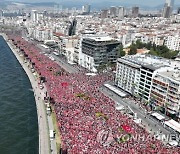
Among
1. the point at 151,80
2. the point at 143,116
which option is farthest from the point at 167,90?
the point at 143,116

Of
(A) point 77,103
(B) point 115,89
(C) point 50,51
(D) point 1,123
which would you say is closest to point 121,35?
(C) point 50,51

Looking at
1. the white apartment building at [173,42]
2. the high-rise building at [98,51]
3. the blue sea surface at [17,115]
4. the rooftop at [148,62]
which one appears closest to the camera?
the blue sea surface at [17,115]

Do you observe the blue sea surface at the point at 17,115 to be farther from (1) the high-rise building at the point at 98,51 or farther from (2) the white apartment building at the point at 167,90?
(2) the white apartment building at the point at 167,90

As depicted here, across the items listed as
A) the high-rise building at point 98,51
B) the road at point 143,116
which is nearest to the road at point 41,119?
the road at point 143,116

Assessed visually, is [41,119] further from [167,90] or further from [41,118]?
[167,90]

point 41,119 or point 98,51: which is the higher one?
point 98,51
